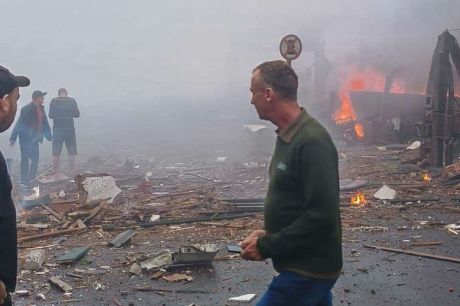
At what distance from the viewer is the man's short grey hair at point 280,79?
2867 millimetres

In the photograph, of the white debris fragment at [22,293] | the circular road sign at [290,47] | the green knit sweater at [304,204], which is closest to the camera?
the green knit sweater at [304,204]

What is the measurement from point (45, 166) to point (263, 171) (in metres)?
6.78

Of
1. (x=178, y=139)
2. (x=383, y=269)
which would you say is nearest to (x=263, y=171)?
(x=383, y=269)

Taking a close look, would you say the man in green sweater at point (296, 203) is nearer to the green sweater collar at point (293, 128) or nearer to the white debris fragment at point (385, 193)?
the green sweater collar at point (293, 128)

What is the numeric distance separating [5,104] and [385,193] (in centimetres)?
773

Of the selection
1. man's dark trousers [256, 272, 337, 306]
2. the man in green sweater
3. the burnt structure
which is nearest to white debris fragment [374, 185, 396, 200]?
the burnt structure

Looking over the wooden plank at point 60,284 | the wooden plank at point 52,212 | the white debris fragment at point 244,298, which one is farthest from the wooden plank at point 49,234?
the white debris fragment at point 244,298

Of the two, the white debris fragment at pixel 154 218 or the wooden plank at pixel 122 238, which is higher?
the wooden plank at pixel 122 238

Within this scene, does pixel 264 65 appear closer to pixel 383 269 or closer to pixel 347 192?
pixel 383 269

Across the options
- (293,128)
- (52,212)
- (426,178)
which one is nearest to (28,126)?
(52,212)

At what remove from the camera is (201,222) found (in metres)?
8.14

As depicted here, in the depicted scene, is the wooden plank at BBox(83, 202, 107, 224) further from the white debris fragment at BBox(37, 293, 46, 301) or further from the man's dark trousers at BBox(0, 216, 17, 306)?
the man's dark trousers at BBox(0, 216, 17, 306)

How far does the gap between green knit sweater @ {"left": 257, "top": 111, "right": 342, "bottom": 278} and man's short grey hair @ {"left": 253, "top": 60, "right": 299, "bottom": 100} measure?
146 mm

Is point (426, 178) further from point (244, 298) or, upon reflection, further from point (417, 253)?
point (244, 298)
